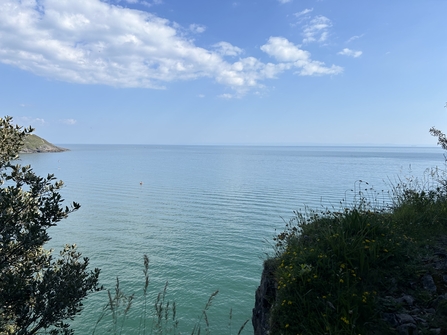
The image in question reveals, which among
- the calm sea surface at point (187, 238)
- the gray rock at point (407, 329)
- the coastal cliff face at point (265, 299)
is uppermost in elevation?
the gray rock at point (407, 329)

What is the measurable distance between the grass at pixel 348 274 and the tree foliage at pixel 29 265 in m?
3.97

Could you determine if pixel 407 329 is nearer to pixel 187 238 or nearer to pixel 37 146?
pixel 187 238

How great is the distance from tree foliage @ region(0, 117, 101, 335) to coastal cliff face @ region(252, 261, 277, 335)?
368 centimetres

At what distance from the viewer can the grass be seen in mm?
4422

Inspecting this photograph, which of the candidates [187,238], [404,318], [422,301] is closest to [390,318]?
[404,318]

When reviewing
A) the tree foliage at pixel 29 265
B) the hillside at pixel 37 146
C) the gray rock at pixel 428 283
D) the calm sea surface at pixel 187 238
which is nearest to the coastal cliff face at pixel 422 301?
the gray rock at pixel 428 283

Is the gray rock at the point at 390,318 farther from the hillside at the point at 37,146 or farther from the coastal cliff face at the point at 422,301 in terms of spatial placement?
the hillside at the point at 37,146

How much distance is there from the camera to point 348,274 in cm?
494

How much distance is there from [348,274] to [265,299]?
7.08ft

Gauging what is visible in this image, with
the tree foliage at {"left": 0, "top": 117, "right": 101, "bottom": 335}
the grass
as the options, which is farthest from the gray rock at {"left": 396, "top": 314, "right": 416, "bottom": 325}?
the tree foliage at {"left": 0, "top": 117, "right": 101, "bottom": 335}

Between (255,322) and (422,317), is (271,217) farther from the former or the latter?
(422,317)

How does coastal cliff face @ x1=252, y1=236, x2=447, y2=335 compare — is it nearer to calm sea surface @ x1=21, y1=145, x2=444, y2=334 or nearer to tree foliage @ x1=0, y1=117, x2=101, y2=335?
tree foliage @ x1=0, y1=117, x2=101, y2=335

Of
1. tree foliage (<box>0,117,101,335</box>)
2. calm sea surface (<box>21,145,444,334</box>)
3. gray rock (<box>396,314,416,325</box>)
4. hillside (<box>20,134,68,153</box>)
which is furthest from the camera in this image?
hillside (<box>20,134,68,153</box>)

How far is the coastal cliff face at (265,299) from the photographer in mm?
6113
